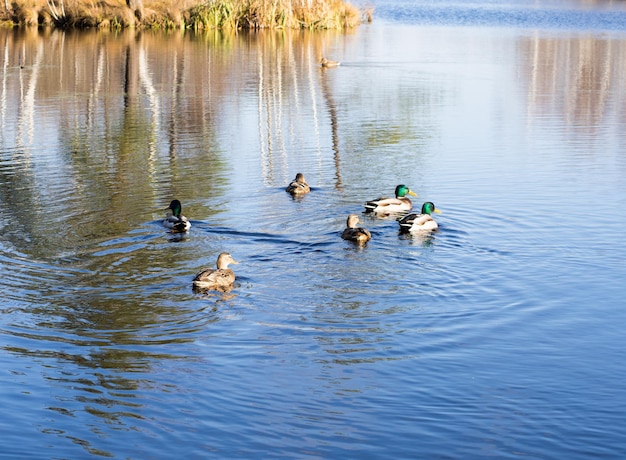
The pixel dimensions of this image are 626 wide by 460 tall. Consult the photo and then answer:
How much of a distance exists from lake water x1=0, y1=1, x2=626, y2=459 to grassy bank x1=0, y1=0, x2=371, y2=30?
76.1ft

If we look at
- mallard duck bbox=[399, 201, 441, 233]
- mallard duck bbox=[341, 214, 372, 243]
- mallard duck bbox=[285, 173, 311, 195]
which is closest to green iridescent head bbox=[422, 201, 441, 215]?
mallard duck bbox=[399, 201, 441, 233]

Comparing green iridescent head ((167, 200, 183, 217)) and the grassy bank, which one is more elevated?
the grassy bank

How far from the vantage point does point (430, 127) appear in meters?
26.3

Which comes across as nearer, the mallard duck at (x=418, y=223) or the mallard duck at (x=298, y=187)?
the mallard duck at (x=418, y=223)

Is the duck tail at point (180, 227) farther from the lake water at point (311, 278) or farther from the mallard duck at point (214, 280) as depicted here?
the mallard duck at point (214, 280)

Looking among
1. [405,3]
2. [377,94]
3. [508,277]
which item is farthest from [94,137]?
[405,3]

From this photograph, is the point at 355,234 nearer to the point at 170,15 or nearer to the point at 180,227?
the point at 180,227

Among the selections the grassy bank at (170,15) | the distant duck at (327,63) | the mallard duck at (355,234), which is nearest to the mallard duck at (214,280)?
the mallard duck at (355,234)

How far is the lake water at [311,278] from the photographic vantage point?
938 cm

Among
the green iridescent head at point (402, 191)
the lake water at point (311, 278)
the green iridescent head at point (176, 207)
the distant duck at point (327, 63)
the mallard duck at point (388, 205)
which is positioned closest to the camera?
the lake water at point (311, 278)

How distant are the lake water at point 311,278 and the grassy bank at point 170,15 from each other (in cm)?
2319

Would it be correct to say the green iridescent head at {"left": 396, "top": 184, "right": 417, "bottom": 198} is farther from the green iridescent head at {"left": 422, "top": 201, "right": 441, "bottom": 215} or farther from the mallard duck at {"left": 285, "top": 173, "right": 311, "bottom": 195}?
the mallard duck at {"left": 285, "top": 173, "right": 311, "bottom": 195}

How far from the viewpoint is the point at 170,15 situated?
5447 centimetres

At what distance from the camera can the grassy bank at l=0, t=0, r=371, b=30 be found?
54.1 meters
